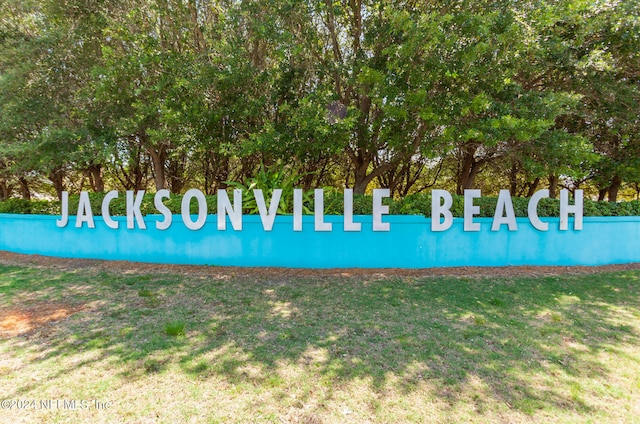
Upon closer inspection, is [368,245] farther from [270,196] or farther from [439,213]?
[270,196]

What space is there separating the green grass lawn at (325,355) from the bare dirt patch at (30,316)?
0.14m

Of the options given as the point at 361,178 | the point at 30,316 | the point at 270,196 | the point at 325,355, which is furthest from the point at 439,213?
the point at 30,316

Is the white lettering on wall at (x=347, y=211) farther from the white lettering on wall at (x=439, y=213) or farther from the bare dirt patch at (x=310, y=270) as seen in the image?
the bare dirt patch at (x=310, y=270)

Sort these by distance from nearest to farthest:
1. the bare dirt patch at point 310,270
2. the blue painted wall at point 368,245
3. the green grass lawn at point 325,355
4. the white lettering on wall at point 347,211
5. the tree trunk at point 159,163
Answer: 1. the green grass lawn at point 325,355
2. the bare dirt patch at point 310,270
3. the white lettering on wall at point 347,211
4. the blue painted wall at point 368,245
5. the tree trunk at point 159,163

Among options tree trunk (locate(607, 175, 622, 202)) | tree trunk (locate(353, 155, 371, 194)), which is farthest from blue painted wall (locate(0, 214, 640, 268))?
tree trunk (locate(607, 175, 622, 202))

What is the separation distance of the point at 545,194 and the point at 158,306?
7.28 meters

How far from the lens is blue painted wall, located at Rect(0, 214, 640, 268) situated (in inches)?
274

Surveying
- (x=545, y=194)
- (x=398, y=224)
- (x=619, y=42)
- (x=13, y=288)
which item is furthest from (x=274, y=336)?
(x=619, y=42)

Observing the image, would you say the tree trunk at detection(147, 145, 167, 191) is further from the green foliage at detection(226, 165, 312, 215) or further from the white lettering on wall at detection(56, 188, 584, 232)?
the green foliage at detection(226, 165, 312, 215)

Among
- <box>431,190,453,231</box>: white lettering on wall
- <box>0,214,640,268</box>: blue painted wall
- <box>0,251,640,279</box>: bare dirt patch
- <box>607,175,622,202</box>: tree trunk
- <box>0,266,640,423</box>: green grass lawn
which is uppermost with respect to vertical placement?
<box>607,175,622,202</box>: tree trunk

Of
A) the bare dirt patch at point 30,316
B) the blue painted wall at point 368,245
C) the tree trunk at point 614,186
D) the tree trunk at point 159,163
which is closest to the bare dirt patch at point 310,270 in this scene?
the blue painted wall at point 368,245

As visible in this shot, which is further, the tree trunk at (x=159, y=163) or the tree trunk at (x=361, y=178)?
the tree trunk at (x=159, y=163)

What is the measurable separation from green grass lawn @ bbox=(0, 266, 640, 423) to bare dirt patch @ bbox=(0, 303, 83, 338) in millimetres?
137

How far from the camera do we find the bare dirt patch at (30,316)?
396cm
